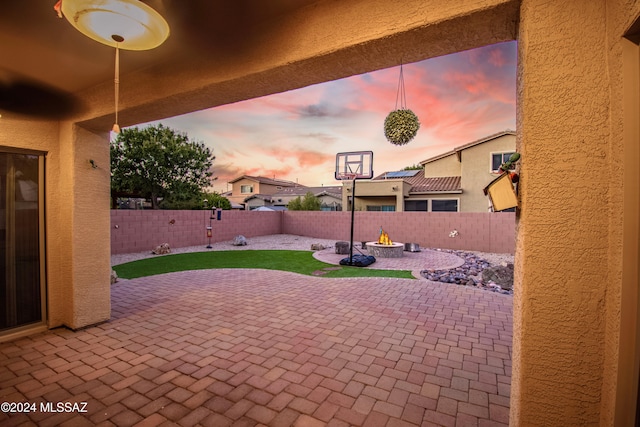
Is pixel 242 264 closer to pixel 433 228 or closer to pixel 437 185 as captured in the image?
pixel 433 228

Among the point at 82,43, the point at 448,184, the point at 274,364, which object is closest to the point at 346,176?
the point at 274,364

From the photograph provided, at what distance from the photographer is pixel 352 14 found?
195 centimetres

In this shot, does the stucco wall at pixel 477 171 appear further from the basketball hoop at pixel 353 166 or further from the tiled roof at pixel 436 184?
the basketball hoop at pixel 353 166

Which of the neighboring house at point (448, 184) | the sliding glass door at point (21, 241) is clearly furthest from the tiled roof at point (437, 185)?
the sliding glass door at point (21, 241)

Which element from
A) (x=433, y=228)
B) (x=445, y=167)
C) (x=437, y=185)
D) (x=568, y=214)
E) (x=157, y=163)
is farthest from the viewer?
(x=445, y=167)

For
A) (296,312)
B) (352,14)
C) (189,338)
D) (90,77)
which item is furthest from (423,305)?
(90,77)

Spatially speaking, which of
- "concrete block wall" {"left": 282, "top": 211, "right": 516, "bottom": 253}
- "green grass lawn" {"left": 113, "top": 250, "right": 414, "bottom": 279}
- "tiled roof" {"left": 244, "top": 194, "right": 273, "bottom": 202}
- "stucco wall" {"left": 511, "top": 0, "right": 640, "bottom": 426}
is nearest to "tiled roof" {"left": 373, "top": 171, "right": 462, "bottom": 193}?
"concrete block wall" {"left": 282, "top": 211, "right": 516, "bottom": 253}

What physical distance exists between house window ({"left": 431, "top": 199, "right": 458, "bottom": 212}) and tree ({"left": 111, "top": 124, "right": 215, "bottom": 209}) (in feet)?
50.7

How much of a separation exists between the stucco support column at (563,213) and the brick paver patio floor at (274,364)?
114 cm

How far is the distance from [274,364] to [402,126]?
396 cm

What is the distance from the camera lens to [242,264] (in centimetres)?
865

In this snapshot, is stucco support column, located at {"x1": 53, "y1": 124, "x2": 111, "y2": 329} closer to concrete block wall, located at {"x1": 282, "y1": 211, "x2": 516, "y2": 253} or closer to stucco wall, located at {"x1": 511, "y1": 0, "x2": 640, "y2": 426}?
stucco wall, located at {"x1": 511, "y1": 0, "x2": 640, "y2": 426}

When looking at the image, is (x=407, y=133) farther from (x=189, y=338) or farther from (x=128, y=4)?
(x=189, y=338)

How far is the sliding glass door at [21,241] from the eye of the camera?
136 inches
